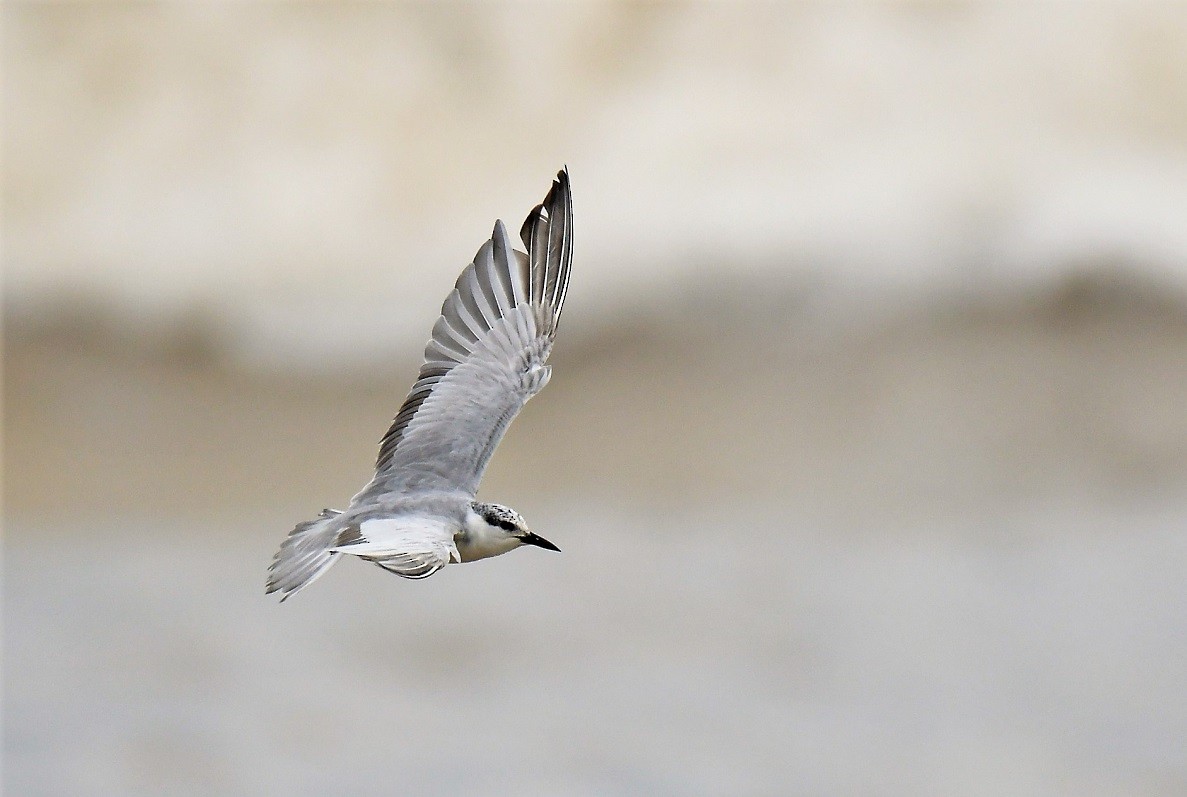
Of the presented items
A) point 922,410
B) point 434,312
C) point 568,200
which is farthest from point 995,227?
point 568,200

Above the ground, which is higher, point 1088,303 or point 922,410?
point 1088,303

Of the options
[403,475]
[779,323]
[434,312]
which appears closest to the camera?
[403,475]

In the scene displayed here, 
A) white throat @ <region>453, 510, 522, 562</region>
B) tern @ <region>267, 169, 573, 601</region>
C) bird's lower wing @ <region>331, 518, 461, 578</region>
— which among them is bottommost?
bird's lower wing @ <region>331, 518, 461, 578</region>

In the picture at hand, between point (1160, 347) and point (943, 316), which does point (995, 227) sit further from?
point (1160, 347)

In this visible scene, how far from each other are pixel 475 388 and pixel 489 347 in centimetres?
6

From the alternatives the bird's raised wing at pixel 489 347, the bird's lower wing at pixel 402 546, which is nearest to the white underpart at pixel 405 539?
the bird's lower wing at pixel 402 546

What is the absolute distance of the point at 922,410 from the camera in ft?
16.7

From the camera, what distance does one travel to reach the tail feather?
1346mm

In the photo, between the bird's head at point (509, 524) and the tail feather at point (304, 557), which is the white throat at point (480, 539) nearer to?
the bird's head at point (509, 524)

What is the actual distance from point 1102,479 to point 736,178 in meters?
1.73

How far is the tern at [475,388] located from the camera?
1.48 meters

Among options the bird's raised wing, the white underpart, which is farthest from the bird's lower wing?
the bird's raised wing

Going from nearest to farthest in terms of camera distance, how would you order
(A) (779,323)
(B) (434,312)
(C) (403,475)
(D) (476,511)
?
(D) (476,511)
(C) (403,475)
(B) (434,312)
(A) (779,323)

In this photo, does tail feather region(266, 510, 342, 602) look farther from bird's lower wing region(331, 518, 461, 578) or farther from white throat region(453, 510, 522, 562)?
white throat region(453, 510, 522, 562)
